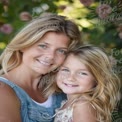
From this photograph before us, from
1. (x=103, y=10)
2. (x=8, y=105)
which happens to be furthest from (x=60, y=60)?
(x=103, y=10)

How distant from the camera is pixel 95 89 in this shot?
91.7 inches

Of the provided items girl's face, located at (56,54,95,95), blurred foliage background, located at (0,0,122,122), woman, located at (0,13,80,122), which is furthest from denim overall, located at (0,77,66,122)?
blurred foliage background, located at (0,0,122,122)

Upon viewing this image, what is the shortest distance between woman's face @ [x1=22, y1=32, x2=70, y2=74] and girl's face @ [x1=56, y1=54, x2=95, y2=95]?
0.18 ft

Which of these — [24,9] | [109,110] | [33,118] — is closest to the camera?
[33,118]

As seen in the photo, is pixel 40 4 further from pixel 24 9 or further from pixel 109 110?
pixel 109 110

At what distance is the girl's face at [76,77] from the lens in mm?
2279

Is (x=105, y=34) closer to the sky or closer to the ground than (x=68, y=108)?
closer to the sky

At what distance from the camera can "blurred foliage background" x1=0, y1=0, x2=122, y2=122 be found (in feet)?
9.50

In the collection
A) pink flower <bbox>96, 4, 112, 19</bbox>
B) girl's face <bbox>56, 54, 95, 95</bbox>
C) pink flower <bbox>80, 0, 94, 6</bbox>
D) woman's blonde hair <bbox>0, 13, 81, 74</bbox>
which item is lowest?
girl's face <bbox>56, 54, 95, 95</bbox>

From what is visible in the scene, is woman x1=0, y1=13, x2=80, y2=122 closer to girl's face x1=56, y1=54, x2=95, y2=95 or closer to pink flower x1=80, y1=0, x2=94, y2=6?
girl's face x1=56, y1=54, x2=95, y2=95

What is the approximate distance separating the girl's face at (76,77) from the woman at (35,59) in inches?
2.2

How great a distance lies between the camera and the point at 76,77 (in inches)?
89.7

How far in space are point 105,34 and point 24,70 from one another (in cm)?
79

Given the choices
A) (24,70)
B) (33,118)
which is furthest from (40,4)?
(33,118)
